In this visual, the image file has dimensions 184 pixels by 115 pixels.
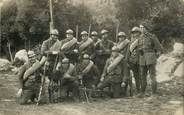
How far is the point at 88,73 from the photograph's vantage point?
11.7m

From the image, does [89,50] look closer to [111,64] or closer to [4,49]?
[111,64]

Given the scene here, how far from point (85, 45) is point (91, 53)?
260 mm

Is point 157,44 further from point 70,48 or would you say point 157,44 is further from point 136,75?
point 70,48

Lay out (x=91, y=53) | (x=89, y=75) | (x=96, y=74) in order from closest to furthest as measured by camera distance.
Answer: (x=89, y=75)
(x=96, y=74)
(x=91, y=53)

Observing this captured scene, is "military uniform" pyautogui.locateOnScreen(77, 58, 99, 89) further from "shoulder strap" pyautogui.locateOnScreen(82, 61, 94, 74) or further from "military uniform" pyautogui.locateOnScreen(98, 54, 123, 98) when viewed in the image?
"military uniform" pyautogui.locateOnScreen(98, 54, 123, 98)

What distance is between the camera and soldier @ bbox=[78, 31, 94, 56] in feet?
38.9

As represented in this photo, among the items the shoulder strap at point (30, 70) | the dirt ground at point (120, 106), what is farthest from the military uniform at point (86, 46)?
the shoulder strap at point (30, 70)

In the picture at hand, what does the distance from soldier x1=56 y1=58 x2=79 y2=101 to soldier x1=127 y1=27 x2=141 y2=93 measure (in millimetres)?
1147

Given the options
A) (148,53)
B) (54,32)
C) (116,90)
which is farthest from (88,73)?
(148,53)

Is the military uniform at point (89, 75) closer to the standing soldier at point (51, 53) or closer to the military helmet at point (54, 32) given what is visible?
the standing soldier at point (51, 53)

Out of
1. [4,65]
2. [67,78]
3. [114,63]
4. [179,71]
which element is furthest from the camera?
[4,65]

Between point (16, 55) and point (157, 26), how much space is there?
2850mm

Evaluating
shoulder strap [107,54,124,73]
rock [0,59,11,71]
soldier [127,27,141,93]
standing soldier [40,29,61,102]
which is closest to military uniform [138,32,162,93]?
soldier [127,27,141,93]

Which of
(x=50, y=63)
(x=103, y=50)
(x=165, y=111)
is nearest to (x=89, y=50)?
(x=103, y=50)
